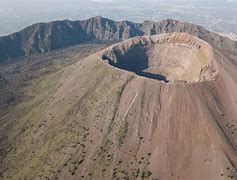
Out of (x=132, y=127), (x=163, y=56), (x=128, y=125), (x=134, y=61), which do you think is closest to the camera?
(x=132, y=127)

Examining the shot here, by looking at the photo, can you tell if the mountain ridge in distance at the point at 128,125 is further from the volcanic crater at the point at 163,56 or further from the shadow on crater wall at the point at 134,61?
the shadow on crater wall at the point at 134,61

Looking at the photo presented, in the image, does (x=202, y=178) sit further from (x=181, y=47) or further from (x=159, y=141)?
(x=181, y=47)

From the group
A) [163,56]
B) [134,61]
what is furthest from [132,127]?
[163,56]

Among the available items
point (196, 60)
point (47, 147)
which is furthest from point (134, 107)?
point (196, 60)

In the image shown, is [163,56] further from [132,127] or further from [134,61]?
[132,127]

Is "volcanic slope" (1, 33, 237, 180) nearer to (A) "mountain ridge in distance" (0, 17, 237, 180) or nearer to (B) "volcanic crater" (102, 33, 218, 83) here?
(A) "mountain ridge in distance" (0, 17, 237, 180)

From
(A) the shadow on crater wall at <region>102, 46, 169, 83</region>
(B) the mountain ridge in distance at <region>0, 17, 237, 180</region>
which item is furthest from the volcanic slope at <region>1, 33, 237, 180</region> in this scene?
(A) the shadow on crater wall at <region>102, 46, 169, 83</region>
